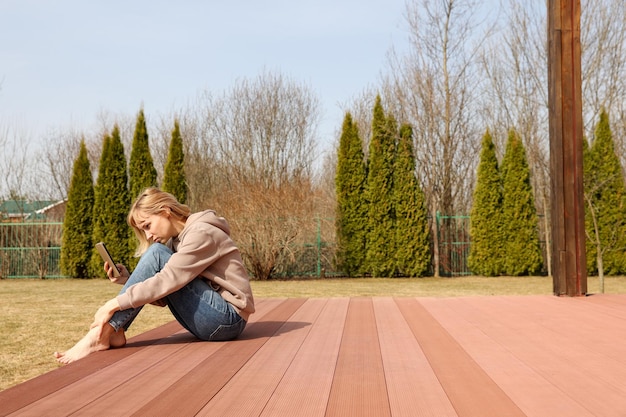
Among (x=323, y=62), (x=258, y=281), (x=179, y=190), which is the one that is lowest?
(x=258, y=281)

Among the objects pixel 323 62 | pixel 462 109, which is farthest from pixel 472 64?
pixel 323 62

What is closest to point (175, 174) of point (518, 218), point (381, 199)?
point (381, 199)

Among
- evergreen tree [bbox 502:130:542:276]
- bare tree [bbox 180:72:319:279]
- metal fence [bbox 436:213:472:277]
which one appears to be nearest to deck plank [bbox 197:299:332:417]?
evergreen tree [bbox 502:130:542:276]

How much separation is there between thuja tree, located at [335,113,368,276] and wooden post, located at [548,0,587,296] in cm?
922

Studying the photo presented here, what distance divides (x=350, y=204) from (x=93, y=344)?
12.0 m

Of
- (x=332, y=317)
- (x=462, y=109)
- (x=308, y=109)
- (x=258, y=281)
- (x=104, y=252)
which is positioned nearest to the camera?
(x=104, y=252)

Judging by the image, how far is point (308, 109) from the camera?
73.3ft

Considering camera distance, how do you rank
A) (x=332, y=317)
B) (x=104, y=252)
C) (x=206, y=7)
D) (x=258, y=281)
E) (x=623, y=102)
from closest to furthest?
(x=104, y=252), (x=332, y=317), (x=206, y=7), (x=258, y=281), (x=623, y=102)

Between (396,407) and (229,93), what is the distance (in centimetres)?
2171

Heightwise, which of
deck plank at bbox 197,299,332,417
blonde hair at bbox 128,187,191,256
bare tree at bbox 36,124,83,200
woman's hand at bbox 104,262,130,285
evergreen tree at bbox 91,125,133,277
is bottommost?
deck plank at bbox 197,299,332,417

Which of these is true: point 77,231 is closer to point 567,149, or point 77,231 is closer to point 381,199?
point 381,199

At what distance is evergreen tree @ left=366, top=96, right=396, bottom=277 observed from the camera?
14672 millimetres

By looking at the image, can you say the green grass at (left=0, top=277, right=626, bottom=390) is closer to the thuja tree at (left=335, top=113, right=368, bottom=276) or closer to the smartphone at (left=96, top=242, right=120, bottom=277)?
the thuja tree at (left=335, top=113, right=368, bottom=276)

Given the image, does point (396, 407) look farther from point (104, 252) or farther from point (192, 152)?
point (192, 152)
